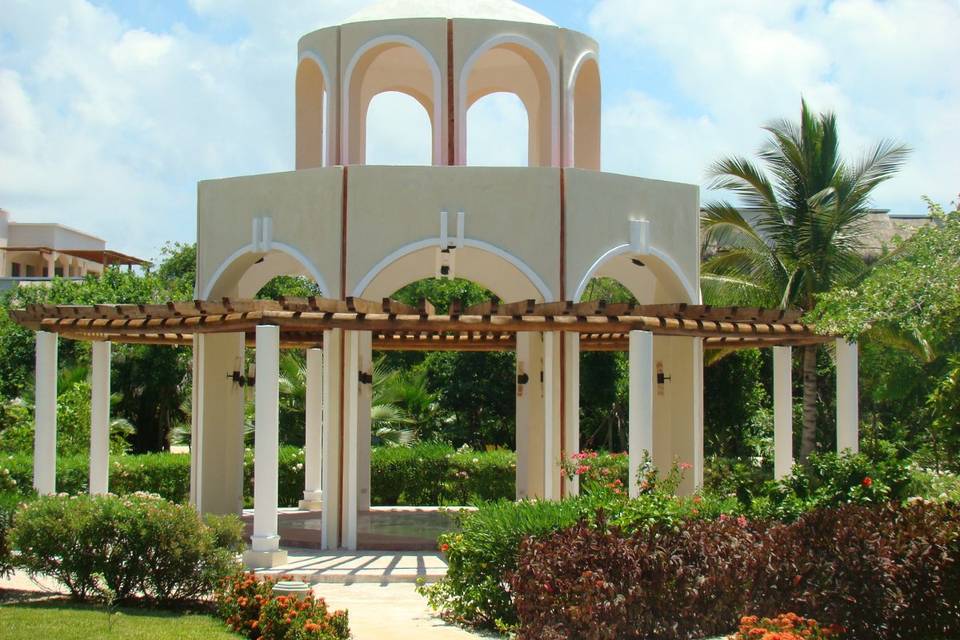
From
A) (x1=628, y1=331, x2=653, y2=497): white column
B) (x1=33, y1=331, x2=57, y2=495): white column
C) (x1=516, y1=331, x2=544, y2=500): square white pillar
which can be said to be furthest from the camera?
(x1=516, y1=331, x2=544, y2=500): square white pillar

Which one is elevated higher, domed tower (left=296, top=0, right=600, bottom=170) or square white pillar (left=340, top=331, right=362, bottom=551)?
domed tower (left=296, top=0, right=600, bottom=170)

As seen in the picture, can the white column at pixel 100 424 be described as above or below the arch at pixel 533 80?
below

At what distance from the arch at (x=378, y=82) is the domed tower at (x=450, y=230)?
37 millimetres

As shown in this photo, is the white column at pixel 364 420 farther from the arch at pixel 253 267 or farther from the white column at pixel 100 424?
the white column at pixel 100 424

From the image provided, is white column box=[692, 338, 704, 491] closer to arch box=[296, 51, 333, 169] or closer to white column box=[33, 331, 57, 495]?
arch box=[296, 51, 333, 169]

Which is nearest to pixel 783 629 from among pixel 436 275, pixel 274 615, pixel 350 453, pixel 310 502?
pixel 274 615

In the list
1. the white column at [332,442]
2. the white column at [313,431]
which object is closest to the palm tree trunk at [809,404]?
the white column at [313,431]

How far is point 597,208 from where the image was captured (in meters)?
16.5

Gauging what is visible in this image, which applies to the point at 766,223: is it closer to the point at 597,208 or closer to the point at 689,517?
the point at 597,208

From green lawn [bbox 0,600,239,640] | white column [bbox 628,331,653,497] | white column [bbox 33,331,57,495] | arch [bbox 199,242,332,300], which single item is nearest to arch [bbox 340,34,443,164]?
arch [bbox 199,242,332,300]

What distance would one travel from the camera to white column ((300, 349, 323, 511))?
827 inches

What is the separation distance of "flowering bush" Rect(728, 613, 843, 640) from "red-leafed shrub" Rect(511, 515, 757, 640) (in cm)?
50

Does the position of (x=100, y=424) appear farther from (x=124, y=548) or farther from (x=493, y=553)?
(x=493, y=553)

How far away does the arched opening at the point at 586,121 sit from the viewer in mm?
19047
